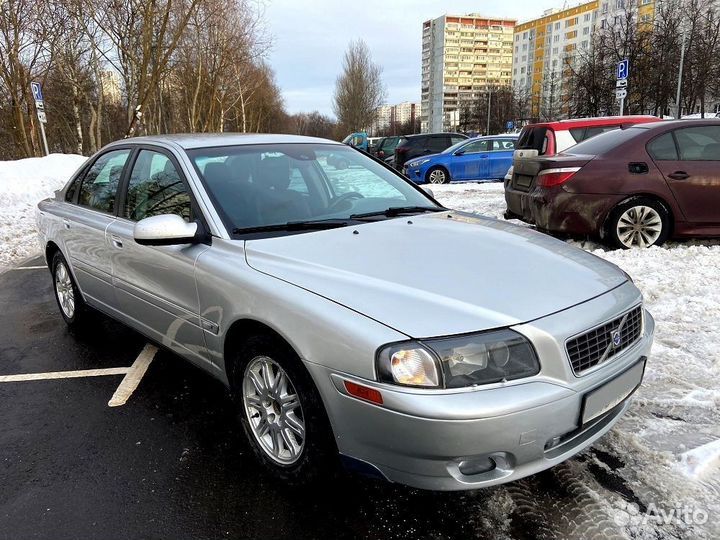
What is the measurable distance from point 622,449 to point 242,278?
2.04 metres

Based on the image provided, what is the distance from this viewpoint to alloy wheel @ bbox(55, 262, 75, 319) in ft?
15.4

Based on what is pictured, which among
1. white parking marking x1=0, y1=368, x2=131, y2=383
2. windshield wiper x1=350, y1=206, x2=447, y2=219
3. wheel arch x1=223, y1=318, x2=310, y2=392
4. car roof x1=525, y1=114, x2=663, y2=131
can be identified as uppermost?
car roof x1=525, y1=114, x2=663, y2=131

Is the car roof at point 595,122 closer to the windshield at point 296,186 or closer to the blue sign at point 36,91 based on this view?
the windshield at point 296,186

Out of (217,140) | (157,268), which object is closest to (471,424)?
(157,268)

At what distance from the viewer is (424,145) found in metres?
19.6

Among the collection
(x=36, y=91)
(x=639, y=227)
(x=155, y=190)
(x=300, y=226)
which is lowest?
(x=639, y=227)

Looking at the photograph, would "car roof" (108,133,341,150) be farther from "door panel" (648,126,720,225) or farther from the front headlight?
"door panel" (648,126,720,225)

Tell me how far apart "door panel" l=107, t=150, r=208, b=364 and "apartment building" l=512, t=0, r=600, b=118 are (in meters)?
80.9

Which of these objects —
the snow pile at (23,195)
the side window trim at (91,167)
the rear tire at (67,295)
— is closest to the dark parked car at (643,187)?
the side window trim at (91,167)

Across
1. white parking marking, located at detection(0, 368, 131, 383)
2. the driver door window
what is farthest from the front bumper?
white parking marking, located at detection(0, 368, 131, 383)

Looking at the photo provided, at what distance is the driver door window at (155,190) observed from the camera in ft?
10.3

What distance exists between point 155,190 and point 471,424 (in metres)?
2.53

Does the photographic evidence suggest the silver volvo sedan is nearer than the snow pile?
Yes

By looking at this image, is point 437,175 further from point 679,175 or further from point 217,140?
point 217,140
